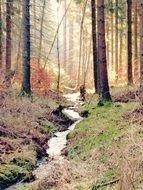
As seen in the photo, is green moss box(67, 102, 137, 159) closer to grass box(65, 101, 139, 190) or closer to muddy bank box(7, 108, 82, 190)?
grass box(65, 101, 139, 190)

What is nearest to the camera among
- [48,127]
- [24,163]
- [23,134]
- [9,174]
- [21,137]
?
[9,174]

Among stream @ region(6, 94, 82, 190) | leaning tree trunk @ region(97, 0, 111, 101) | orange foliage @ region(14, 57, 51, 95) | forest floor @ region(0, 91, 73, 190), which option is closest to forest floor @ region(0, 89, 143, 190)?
forest floor @ region(0, 91, 73, 190)

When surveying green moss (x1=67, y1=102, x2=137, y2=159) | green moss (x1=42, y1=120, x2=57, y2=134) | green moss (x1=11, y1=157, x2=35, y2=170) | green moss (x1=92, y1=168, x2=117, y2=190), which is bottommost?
green moss (x1=42, y1=120, x2=57, y2=134)

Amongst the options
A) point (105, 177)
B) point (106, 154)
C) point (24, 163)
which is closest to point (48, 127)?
point (24, 163)

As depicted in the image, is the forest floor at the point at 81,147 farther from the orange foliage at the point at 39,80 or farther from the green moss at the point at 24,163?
the orange foliage at the point at 39,80

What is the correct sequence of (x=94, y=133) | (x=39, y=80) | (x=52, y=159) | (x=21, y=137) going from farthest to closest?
(x=39, y=80)
(x=21, y=137)
(x=94, y=133)
(x=52, y=159)

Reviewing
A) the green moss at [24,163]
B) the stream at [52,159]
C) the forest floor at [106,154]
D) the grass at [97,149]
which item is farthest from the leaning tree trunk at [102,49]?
the green moss at [24,163]

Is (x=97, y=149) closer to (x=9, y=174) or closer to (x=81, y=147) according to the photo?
(x=81, y=147)

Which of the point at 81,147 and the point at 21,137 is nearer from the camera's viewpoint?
the point at 81,147

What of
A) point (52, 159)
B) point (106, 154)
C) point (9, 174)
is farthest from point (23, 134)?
point (106, 154)

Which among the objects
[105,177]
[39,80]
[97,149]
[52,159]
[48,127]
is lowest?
[48,127]

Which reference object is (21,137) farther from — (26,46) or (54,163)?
(26,46)

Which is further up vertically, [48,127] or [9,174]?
[9,174]

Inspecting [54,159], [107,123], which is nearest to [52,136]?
[107,123]
